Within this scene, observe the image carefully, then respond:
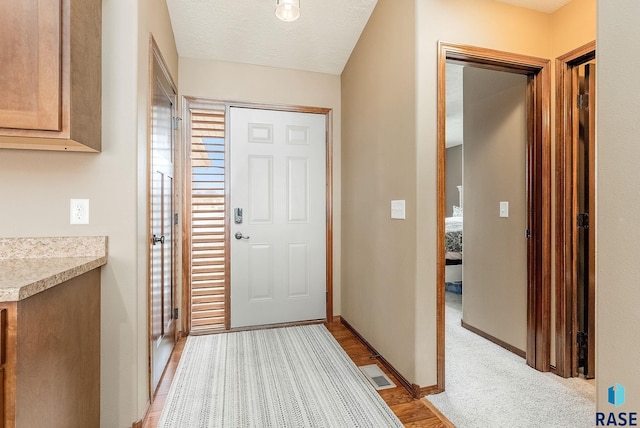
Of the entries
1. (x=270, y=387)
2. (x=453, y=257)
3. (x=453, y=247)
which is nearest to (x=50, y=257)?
(x=270, y=387)

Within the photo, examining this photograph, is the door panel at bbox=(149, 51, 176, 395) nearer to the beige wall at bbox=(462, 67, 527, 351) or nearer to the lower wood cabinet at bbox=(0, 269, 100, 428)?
the lower wood cabinet at bbox=(0, 269, 100, 428)

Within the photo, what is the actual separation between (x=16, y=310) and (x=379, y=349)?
2.13 metres

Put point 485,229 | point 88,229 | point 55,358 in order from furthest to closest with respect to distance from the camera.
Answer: point 485,229 < point 88,229 < point 55,358

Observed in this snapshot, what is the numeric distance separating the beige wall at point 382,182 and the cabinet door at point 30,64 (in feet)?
5.79

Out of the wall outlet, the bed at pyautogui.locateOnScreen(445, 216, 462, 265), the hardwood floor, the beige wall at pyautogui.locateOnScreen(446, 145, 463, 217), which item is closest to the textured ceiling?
the wall outlet

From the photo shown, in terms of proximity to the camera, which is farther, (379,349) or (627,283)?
(379,349)

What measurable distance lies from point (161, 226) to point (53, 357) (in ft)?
3.56

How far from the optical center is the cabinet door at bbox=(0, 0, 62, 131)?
1217 millimetres

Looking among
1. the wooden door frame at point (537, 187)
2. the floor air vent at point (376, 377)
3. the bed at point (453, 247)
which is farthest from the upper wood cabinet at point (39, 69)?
the bed at point (453, 247)

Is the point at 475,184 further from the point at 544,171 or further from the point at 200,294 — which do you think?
the point at 200,294

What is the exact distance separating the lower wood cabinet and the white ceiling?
210 centimetres

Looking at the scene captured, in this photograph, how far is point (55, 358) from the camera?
1.21 metres

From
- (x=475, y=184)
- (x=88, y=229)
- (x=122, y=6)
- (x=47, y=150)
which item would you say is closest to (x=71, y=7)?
(x=122, y=6)

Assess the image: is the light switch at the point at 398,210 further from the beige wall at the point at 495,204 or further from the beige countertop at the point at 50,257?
the beige countertop at the point at 50,257
